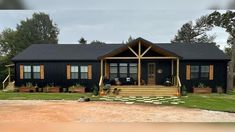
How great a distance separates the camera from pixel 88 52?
25.5 metres

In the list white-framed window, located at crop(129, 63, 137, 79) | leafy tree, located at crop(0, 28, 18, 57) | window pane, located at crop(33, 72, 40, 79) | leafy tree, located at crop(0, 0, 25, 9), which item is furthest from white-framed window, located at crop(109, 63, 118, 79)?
leafy tree, located at crop(0, 28, 18, 57)

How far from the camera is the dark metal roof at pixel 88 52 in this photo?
78.5 feet

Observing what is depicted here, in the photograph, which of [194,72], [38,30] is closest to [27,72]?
[194,72]

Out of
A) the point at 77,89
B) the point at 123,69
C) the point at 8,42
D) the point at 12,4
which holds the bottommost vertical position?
the point at 77,89

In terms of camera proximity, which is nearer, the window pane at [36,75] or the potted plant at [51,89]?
the potted plant at [51,89]

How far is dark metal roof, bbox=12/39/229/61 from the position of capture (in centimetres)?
2394

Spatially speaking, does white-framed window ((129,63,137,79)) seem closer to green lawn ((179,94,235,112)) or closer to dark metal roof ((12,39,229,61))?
dark metal roof ((12,39,229,61))

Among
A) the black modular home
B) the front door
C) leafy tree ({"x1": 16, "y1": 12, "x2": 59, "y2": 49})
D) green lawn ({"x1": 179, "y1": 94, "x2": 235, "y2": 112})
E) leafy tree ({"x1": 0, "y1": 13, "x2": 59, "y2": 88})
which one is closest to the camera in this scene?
green lawn ({"x1": 179, "y1": 94, "x2": 235, "y2": 112})

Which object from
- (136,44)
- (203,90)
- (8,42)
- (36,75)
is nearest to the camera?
(136,44)

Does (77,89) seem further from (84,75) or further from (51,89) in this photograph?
(51,89)

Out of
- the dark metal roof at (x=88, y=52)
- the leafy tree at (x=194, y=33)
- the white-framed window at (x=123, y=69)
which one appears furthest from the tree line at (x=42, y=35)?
the white-framed window at (x=123, y=69)

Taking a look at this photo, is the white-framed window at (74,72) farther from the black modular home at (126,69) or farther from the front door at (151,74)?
the front door at (151,74)

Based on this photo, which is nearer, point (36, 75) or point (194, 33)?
point (36, 75)

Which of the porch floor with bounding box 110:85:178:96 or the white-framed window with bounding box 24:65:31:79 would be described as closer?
the porch floor with bounding box 110:85:178:96
